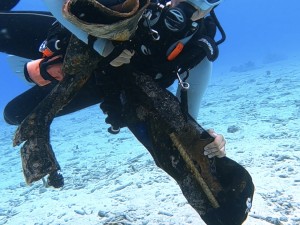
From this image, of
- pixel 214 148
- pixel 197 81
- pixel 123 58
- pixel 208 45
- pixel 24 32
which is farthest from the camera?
pixel 24 32

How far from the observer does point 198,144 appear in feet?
8.24

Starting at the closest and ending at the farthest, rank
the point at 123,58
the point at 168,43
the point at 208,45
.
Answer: the point at 123,58 → the point at 168,43 → the point at 208,45

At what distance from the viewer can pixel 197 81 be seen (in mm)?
3881

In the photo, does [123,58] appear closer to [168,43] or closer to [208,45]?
[168,43]

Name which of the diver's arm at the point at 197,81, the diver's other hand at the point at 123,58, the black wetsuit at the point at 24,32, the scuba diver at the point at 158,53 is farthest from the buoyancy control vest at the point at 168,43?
the black wetsuit at the point at 24,32

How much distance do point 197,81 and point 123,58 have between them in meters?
1.70

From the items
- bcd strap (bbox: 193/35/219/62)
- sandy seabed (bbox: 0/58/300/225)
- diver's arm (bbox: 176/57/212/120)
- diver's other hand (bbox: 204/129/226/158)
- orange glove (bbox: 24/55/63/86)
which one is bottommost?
sandy seabed (bbox: 0/58/300/225)

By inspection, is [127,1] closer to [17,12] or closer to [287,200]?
[17,12]

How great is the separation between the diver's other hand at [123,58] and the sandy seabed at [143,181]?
2.82 metres

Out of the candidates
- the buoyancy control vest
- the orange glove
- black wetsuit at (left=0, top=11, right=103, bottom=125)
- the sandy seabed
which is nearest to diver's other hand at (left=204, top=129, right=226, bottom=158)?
the buoyancy control vest

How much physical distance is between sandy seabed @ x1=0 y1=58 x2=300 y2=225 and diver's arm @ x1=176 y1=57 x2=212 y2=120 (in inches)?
66.8

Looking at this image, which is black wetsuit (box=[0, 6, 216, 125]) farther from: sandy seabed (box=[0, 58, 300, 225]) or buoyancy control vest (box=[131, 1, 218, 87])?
sandy seabed (box=[0, 58, 300, 225])

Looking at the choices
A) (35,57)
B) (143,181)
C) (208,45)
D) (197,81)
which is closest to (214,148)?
(208,45)

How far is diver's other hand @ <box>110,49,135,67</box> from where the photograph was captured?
93.1 inches
